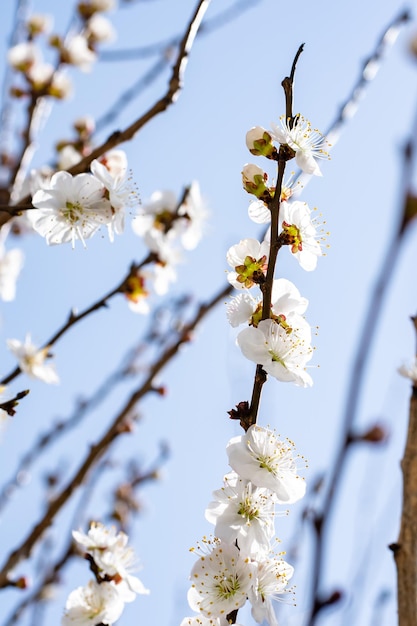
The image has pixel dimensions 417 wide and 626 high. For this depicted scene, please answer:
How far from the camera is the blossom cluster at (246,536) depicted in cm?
124

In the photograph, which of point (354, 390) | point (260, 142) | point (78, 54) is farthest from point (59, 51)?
point (354, 390)

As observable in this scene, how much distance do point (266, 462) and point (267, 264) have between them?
385 mm

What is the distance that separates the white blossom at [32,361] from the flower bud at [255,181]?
1.24 m

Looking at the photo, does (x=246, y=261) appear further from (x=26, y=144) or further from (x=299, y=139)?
(x=26, y=144)

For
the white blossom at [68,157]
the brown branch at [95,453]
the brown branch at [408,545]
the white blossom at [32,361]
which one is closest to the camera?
the brown branch at [408,545]

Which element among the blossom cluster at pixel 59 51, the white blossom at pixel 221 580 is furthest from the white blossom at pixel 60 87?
the white blossom at pixel 221 580

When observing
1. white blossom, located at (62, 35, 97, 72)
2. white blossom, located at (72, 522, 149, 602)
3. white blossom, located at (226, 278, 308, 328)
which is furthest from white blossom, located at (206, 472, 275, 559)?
white blossom, located at (62, 35, 97, 72)

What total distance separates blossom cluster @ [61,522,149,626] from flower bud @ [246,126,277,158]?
35.8 inches

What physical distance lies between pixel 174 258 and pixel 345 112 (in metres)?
1.32

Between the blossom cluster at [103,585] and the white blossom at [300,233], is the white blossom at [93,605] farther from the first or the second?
the white blossom at [300,233]

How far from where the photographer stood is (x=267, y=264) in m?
1.36

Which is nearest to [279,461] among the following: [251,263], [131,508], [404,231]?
[251,263]

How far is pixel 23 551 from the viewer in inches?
84.1

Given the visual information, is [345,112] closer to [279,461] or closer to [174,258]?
[279,461]
